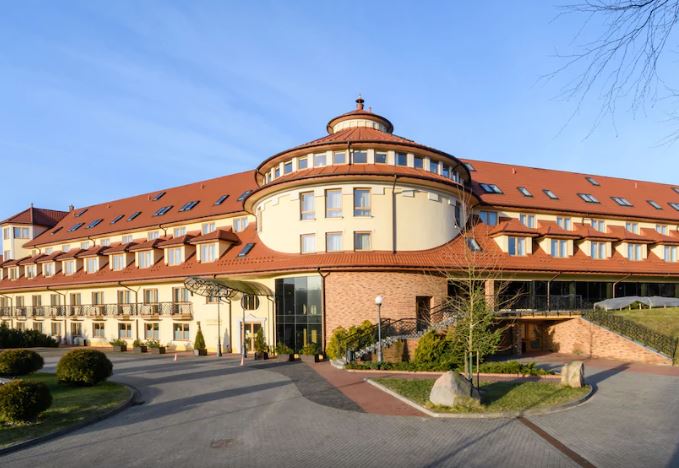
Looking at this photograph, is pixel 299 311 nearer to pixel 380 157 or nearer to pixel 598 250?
pixel 380 157

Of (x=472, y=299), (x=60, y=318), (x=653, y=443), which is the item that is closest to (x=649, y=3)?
(x=653, y=443)

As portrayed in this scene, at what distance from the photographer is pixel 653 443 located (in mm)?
10008

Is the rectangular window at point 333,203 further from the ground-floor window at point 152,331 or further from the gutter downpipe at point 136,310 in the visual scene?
the gutter downpipe at point 136,310

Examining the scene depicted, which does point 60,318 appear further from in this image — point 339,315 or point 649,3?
point 649,3

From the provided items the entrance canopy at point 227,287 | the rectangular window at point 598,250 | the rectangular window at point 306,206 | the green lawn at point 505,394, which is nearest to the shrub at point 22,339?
the entrance canopy at point 227,287

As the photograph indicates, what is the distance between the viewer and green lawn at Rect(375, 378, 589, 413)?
41.7 ft

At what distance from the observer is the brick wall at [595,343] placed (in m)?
22.6

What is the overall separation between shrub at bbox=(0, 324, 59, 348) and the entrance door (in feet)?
103

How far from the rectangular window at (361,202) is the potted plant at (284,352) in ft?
28.2

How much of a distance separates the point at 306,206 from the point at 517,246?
14.4 meters

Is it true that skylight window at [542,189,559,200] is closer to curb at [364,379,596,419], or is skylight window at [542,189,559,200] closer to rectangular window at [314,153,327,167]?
rectangular window at [314,153,327,167]

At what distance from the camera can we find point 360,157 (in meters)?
26.2

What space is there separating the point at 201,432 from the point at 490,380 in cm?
1136

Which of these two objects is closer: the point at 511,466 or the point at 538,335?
the point at 511,466
